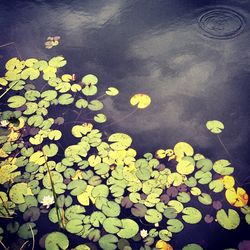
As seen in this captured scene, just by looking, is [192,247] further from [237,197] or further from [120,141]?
[120,141]

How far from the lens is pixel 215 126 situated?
2.55 m

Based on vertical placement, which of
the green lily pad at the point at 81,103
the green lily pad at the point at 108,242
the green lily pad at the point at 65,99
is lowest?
the green lily pad at the point at 108,242

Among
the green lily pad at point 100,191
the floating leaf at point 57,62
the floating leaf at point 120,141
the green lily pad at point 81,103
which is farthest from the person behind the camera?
the floating leaf at point 57,62

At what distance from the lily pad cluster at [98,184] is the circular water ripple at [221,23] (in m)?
1.17

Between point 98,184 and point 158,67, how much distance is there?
139 centimetres

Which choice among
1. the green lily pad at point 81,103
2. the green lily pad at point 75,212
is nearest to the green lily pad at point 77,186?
the green lily pad at point 75,212

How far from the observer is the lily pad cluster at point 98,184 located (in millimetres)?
2057

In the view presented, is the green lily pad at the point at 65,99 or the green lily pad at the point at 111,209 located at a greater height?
the green lily pad at the point at 65,99

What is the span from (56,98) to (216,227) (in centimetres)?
180

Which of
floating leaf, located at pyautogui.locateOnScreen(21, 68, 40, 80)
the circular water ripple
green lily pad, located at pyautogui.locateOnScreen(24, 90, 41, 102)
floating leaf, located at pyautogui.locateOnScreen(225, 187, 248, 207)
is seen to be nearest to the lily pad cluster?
floating leaf, located at pyautogui.locateOnScreen(225, 187, 248, 207)

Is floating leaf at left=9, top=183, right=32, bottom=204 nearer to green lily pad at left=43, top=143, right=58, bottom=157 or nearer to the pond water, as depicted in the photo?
the pond water

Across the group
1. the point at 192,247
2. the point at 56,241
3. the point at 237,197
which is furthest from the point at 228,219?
the point at 56,241

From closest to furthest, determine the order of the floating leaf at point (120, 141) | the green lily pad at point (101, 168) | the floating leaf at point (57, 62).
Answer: the green lily pad at point (101, 168) < the floating leaf at point (120, 141) < the floating leaf at point (57, 62)

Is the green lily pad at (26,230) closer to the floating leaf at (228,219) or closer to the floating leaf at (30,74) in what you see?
the floating leaf at (228,219)
